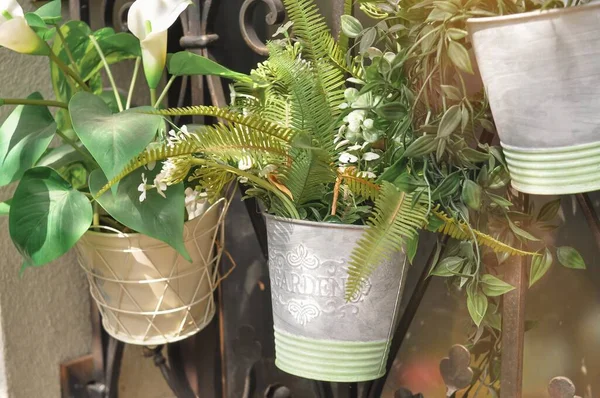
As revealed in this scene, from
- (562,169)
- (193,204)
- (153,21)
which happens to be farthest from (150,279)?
(562,169)

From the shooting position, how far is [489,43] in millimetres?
586

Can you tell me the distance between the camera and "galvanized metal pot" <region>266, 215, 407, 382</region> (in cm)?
72

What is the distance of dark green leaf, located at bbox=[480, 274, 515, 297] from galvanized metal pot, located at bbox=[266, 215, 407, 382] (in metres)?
0.09

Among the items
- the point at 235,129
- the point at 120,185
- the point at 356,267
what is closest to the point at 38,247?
the point at 120,185

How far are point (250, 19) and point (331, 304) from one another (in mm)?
447

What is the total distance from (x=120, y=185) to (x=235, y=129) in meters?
0.18

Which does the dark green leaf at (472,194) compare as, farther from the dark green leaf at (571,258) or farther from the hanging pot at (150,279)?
the hanging pot at (150,279)

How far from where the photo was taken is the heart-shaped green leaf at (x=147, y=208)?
0.78 m

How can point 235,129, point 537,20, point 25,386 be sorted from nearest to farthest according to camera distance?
1. point 537,20
2. point 235,129
3. point 25,386

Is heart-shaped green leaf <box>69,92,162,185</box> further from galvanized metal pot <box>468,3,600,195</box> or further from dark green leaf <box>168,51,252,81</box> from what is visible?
galvanized metal pot <box>468,3,600,195</box>

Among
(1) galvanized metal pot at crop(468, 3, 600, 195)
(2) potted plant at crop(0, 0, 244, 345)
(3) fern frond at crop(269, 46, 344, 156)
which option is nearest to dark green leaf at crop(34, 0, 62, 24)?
(2) potted plant at crop(0, 0, 244, 345)

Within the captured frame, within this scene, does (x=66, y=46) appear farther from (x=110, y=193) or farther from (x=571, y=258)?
(x=571, y=258)

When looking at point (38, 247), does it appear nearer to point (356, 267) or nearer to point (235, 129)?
point (235, 129)

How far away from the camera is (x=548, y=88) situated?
0.57 m
